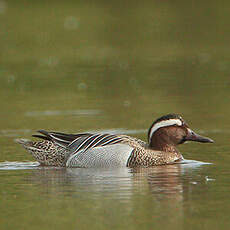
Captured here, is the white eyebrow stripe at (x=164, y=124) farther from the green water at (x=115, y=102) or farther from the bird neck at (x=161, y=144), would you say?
the green water at (x=115, y=102)

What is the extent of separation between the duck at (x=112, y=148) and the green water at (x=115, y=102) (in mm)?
280

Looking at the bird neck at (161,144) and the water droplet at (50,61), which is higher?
the water droplet at (50,61)

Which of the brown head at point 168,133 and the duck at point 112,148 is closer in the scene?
the duck at point 112,148

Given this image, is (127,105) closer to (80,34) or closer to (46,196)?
(46,196)

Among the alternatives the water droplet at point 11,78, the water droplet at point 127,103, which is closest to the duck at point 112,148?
the water droplet at point 127,103

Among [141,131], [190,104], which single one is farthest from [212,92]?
[141,131]

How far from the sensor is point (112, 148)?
14750mm

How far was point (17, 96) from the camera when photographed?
76.2 ft

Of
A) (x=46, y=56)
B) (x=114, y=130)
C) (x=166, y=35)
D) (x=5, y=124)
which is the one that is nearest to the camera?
(x=114, y=130)

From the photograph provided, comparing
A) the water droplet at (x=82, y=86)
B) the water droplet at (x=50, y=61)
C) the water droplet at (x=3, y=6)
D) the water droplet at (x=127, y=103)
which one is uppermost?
the water droplet at (x=3, y=6)

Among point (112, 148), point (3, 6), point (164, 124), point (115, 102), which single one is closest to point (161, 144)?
point (164, 124)

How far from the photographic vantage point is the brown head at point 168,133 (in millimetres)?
15172

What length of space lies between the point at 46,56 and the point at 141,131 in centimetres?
1402

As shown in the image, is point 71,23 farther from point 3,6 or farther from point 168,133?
point 168,133
